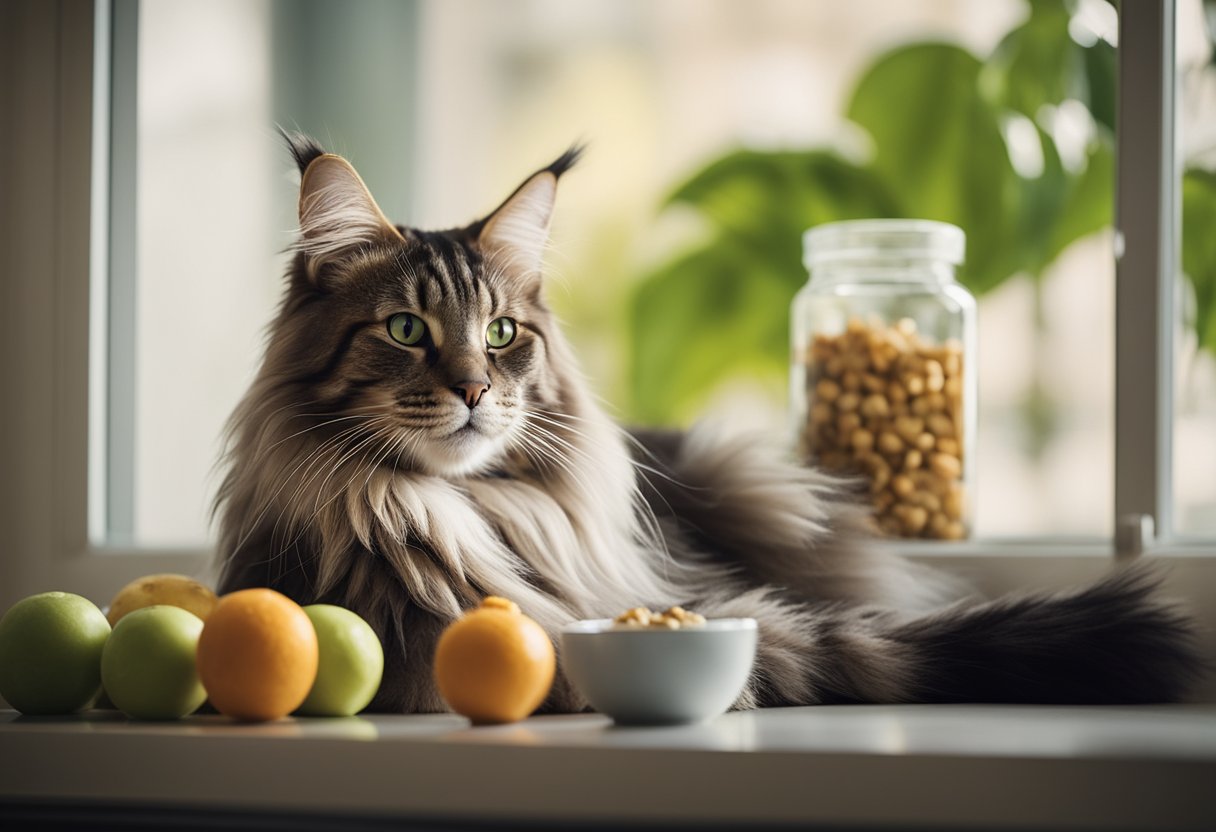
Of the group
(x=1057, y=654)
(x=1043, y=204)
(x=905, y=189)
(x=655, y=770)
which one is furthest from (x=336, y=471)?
(x=1043, y=204)

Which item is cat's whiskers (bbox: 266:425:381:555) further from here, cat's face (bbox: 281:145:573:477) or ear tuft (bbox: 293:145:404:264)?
ear tuft (bbox: 293:145:404:264)

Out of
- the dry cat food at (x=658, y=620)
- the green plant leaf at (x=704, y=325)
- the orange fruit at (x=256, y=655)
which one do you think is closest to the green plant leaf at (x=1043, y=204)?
the green plant leaf at (x=704, y=325)

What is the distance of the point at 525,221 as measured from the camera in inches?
51.3

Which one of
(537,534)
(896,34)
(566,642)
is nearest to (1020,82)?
(896,34)

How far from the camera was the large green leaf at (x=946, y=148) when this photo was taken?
2.06 metres

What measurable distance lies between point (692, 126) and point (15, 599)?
70.7 inches

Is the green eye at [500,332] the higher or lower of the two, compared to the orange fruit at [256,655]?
higher

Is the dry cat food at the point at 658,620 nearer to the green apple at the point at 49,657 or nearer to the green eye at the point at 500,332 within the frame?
the green eye at the point at 500,332

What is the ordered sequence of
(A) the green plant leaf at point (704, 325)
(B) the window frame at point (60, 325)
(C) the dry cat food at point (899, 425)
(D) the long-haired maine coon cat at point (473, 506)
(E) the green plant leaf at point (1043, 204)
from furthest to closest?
(A) the green plant leaf at point (704, 325) → (E) the green plant leaf at point (1043, 204) → (B) the window frame at point (60, 325) → (C) the dry cat food at point (899, 425) → (D) the long-haired maine coon cat at point (473, 506)

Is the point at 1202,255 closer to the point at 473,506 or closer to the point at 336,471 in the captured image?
the point at 473,506

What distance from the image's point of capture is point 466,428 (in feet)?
3.79

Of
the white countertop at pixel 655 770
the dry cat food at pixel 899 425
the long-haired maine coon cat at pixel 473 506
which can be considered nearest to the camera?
the white countertop at pixel 655 770

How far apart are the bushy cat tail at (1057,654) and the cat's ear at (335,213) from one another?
735 mm

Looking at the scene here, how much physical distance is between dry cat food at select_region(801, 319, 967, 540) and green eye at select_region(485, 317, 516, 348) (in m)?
0.55
